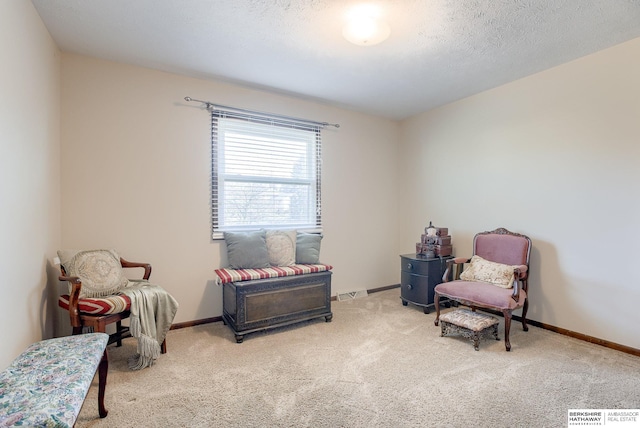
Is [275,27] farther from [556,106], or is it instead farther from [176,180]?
[556,106]

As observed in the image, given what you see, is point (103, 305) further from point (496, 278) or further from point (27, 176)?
point (496, 278)

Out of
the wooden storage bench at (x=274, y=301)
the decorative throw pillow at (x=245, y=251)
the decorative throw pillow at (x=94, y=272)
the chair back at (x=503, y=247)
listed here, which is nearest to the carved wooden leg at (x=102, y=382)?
the decorative throw pillow at (x=94, y=272)

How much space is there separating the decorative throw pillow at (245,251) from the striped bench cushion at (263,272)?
78 millimetres

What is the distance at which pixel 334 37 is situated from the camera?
2.46m

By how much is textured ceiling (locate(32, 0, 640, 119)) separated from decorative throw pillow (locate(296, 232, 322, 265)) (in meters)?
1.70

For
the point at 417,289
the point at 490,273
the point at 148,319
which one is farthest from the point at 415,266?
the point at 148,319

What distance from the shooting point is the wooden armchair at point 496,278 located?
2.74 m

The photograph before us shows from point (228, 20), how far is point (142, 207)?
186 centimetres

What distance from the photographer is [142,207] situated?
9.94 feet

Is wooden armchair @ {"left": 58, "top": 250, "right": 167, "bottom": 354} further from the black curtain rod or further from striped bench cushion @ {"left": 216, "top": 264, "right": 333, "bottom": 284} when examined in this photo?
the black curtain rod

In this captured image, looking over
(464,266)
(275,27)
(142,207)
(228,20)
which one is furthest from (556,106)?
(142,207)

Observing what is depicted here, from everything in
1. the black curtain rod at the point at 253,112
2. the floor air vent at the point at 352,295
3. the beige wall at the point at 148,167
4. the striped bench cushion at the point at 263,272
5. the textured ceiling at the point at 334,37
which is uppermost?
the textured ceiling at the point at 334,37

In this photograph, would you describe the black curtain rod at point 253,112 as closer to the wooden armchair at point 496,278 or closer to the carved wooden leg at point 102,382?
the wooden armchair at point 496,278

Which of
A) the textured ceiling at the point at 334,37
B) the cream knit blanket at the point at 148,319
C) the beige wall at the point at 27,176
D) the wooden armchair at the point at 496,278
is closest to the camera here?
the beige wall at the point at 27,176
